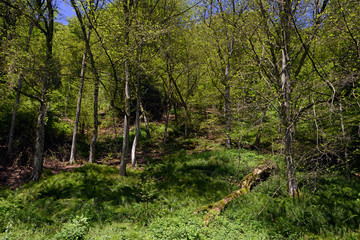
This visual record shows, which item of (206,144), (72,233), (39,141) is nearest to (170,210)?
(72,233)

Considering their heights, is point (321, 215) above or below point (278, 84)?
below

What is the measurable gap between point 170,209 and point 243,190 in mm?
2718

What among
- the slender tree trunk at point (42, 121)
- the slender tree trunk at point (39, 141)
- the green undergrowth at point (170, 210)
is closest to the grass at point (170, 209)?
the green undergrowth at point (170, 210)

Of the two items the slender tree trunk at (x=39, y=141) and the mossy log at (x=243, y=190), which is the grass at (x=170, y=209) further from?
the slender tree trunk at (x=39, y=141)

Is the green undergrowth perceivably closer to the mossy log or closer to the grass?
the grass

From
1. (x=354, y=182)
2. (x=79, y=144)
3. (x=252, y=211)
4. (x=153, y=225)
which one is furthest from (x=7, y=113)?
(x=354, y=182)

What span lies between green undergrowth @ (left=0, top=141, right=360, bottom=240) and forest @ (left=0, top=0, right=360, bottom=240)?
0.13 feet

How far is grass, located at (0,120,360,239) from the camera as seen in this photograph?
14.0ft

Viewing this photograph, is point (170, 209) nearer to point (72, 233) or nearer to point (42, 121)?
point (72, 233)

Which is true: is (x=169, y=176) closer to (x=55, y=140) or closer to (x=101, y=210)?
(x=101, y=210)

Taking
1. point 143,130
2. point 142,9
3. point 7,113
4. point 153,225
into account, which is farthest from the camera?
point 143,130

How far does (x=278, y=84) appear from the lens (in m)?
6.01

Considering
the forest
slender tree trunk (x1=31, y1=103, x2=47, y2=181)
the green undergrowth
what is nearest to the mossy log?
the forest

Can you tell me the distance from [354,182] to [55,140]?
48.9 feet
